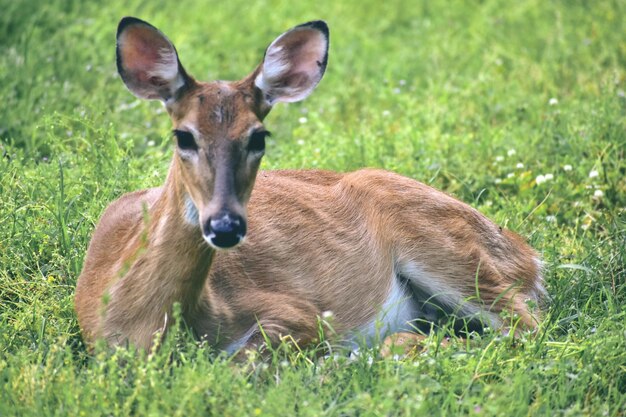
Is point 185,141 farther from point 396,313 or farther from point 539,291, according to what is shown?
point 539,291

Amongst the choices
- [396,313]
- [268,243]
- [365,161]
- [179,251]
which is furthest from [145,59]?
[365,161]

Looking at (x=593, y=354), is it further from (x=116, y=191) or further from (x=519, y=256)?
(x=116, y=191)

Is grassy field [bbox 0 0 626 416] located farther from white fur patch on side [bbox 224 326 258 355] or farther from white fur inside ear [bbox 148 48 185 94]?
white fur inside ear [bbox 148 48 185 94]

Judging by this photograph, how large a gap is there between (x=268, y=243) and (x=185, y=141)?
3.24 ft

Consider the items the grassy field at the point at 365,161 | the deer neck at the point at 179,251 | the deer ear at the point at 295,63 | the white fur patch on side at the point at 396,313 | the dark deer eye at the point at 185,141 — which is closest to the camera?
the grassy field at the point at 365,161

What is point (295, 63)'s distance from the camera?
15.4ft

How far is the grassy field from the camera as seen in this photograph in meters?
3.98

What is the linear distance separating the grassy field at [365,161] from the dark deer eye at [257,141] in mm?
768

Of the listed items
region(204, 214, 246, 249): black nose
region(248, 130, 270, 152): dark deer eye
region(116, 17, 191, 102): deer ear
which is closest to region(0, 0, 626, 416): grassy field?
region(204, 214, 246, 249): black nose

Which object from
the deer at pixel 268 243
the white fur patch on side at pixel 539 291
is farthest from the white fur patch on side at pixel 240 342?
the white fur patch on side at pixel 539 291

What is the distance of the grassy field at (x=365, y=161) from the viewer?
13.0 ft

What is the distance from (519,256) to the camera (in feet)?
17.7

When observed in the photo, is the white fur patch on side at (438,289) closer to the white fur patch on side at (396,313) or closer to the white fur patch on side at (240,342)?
the white fur patch on side at (396,313)

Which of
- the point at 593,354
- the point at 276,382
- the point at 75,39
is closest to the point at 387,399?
the point at 276,382
